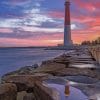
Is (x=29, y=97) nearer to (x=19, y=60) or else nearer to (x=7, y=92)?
(x=7, y=92)

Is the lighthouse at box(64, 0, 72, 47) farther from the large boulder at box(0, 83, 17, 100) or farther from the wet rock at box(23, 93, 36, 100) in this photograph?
the large boulder at box(0, 83, 17, 100)

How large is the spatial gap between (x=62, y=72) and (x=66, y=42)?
73.4 metres

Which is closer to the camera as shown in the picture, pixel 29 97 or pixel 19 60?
pixel 29 97

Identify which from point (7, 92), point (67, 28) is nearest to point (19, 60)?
point (67, 28)

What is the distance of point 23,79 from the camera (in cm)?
739

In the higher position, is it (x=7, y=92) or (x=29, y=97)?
(x=7, y=92)

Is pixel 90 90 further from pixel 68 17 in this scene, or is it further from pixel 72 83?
pixel 68 17

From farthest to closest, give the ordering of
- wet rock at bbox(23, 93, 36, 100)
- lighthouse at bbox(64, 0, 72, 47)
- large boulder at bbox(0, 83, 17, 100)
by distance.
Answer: lighthouse at bbox(64, 0, 72, 47)
wet rock at bbox(23, 93, 36, 100)
large boulder at bbox(0, 83, 17, 100)

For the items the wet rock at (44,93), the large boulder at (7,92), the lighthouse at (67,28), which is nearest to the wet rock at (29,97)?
the wet rock at (44,93)


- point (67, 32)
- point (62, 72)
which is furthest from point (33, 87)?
point (67, 32)

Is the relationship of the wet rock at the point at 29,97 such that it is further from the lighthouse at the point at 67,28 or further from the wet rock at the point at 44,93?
the lighthouse at the point at 67,28

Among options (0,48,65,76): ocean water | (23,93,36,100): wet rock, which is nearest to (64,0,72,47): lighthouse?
(0,48,65,76): ocean water

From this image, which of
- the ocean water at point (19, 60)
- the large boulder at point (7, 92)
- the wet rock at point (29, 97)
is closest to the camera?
the large boulder at point (7, 92)

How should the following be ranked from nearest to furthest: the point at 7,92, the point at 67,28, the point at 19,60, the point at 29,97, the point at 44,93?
the point at 7,92 → the point at 44,93 → the point at 29,97 → the point at 19,60 → the point at 67,28
